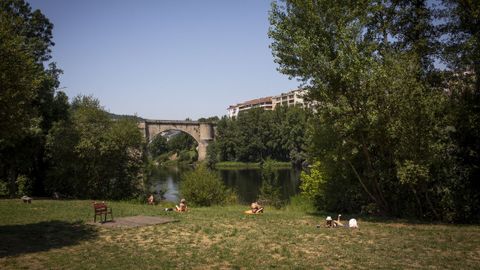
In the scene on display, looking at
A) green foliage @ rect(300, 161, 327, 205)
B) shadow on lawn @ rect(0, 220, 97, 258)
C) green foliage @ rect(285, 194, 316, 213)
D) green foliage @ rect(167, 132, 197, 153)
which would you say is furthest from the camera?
green foliage @ rect(167, 132, 197, 153)

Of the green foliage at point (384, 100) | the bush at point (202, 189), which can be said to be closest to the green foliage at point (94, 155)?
the bush at point (202, 189)

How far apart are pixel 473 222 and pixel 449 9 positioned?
904 cm

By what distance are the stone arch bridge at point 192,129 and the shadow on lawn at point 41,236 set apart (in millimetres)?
74223

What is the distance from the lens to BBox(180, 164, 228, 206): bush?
25.9 m

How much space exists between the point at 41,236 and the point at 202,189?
573 inches

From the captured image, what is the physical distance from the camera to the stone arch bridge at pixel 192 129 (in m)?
87.8

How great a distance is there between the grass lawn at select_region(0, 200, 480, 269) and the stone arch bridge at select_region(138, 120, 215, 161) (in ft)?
239

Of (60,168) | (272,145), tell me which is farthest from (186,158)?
(60,168)

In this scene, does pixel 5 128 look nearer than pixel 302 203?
Yes

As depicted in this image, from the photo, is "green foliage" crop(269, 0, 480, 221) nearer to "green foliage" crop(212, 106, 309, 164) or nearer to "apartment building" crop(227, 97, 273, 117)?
"green foliage" crop(212, 106, 309, 164)

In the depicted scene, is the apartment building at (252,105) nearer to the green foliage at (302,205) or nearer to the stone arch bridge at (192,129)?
the stone arch bridge at (192,129)

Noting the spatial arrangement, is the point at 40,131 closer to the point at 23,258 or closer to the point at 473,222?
the point at 23,258

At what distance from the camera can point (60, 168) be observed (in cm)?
2652

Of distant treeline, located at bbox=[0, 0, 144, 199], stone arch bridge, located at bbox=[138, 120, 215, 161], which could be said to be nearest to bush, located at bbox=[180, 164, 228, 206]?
distant treeline, located at bbox=[0, 0, 144, 199]
